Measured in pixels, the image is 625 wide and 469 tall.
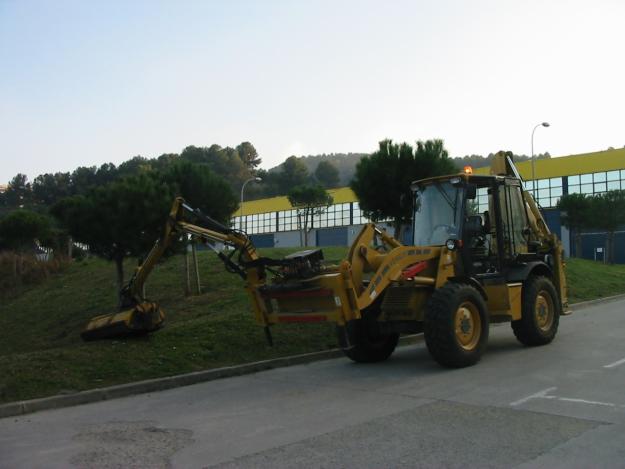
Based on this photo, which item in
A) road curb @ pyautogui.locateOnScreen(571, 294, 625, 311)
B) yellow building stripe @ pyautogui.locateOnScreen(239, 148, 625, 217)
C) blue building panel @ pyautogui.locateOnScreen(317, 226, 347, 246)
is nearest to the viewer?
road curb @ pyautogui.locateOnScreen(571, 294, 625, 311)

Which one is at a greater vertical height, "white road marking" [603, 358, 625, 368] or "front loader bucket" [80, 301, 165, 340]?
"front loader bucket" [80, 301, 165, 340]

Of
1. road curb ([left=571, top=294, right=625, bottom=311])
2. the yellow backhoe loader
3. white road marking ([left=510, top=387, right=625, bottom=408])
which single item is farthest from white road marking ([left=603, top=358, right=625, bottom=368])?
road curb ([left=571, top=294, right=625, bottom=311])

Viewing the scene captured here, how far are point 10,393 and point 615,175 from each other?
55.9m

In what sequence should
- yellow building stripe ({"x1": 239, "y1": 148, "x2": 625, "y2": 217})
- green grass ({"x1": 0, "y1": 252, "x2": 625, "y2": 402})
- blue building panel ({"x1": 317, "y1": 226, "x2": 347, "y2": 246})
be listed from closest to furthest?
green grass ({"x1": 0, "y1": 252, "x2": 625, "y2": 402}) → yellow building stripe ({"x1": 239, "y1": 148, "x2": 625, "y2": 217}) → blue building panel ({"x1": 317, "y1": 226, "x2": 347, "y2": 246})

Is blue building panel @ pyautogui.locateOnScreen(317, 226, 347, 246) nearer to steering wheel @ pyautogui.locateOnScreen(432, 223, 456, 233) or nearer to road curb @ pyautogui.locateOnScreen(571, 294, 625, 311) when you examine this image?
road curb @ pyautogui.locateOnScreen(571, 294, 625, 311)

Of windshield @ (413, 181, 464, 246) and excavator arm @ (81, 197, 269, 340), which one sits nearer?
excavator arm @ (81, 197, 269, 340)

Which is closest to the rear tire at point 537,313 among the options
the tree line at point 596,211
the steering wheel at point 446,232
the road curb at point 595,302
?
the steering wheel at point 446,232

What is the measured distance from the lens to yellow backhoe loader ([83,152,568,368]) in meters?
9.50

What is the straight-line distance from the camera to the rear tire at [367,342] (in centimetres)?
1077

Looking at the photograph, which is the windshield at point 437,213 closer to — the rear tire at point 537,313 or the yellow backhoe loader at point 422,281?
the yellow backhoe loader at point 422,281

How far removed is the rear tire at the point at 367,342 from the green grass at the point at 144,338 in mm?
1302

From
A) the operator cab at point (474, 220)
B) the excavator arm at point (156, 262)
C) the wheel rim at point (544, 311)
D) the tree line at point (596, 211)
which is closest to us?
the excavator arm at point (156, 262)

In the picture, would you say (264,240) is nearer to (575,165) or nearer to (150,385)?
(575,165)

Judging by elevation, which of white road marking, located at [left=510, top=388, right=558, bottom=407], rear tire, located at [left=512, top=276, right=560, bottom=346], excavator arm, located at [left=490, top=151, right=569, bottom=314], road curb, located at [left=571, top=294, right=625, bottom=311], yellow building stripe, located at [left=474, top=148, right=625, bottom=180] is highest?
yellow building stripe, located at [left=474, top=148, right=625, bottom=180]
